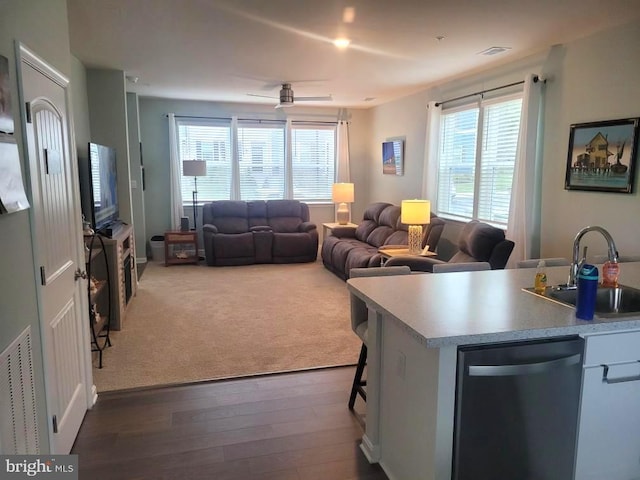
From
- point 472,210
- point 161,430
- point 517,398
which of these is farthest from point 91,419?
point 472,210

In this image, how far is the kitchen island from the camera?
1.67 meters

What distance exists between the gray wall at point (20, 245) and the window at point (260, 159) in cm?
542

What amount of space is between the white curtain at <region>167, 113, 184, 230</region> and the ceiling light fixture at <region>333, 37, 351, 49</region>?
4.17m

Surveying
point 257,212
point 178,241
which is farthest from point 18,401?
point 257,212

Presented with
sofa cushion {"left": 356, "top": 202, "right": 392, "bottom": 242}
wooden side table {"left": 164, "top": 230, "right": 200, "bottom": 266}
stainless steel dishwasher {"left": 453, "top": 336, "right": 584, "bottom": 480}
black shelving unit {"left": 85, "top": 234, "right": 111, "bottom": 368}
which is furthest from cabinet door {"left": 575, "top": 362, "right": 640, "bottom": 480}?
wooden side table {"left": 164, "top": 230, "right": 200, "bottom": 266}

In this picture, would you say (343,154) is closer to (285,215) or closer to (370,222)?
(285,215)

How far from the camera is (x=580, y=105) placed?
3.71 m

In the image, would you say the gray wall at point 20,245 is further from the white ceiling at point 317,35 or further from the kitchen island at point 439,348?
the kitchen island at point 439,348

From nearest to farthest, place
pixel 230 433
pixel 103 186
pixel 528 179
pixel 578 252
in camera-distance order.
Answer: pixel 578 252
pixel 230 433
pixel 528 179
pixel 103 186

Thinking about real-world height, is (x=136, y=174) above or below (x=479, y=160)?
below

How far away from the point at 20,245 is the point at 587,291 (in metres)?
2.27

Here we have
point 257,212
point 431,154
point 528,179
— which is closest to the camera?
point 528,179

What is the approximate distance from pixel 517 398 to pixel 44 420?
201 cm

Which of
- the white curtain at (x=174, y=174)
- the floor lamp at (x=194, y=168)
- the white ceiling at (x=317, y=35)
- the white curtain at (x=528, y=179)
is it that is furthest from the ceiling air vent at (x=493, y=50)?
the white curtain at (x=174, y=174)
